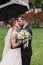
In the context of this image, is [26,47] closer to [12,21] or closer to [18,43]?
[18,43]

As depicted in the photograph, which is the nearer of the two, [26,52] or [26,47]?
[26,47]

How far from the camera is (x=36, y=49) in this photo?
17.9m

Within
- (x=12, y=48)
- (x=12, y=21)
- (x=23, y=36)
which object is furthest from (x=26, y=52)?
(x=12, y=21)

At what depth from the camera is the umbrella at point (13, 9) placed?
9.76 meters

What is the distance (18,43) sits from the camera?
9.15 meters

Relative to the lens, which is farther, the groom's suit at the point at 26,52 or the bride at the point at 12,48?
the groom's suit at the point at 26,52

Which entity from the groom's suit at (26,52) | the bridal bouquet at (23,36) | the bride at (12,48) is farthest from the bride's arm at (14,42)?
the groom's suit at (26,52)

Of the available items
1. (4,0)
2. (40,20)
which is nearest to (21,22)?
(4,0)

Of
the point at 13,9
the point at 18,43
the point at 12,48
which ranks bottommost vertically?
the point at 12,48

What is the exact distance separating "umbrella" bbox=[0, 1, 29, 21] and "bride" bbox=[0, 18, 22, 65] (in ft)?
1.71

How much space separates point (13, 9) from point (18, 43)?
1380 mm

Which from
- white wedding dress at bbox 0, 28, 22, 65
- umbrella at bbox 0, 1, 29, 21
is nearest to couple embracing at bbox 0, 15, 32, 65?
white wedding dress at bbox 0, 28, 22, 65

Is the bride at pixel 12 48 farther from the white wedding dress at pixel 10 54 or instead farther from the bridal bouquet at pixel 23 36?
the bridal bouquet at pixel 23 36

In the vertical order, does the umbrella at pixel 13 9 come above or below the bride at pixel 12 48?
above
